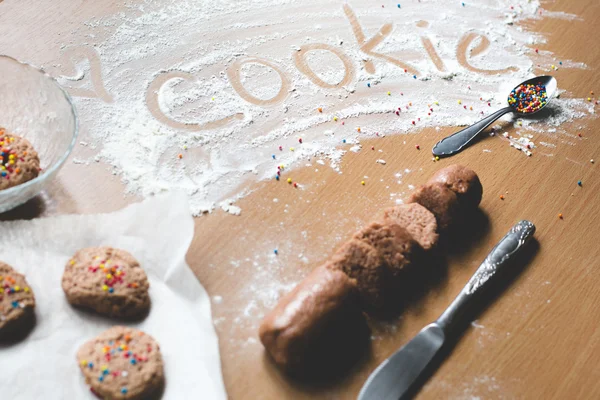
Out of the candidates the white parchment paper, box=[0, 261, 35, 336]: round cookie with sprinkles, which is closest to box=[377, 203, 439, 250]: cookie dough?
the white parchment paper

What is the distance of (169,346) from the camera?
1.13 meters

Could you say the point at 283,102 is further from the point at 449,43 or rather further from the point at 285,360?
the point at 285,360

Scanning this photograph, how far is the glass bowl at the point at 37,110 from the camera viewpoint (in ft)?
4.44

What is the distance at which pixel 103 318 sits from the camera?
1153 millimetres

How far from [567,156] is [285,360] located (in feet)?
3.25

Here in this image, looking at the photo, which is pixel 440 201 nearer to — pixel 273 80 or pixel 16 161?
pixel 273 80

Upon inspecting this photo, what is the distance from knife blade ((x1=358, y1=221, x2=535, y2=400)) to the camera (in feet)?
3.64

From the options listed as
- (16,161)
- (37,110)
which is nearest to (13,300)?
(16,161)

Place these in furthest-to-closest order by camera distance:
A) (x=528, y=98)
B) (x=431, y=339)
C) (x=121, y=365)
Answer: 1. (x=528, y=98)
2. (x=431, y=339)
3. (x=121, y=365)

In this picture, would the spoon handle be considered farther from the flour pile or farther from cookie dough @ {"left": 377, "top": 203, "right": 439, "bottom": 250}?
cookie dough @ {"left": 377, "top": 203, "right": 439, "bottom": 250}

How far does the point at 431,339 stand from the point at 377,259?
7.6 inches

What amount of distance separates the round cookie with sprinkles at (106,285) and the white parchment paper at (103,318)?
1.1 inches

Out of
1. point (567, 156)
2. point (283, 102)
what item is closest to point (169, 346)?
point (283, 102)

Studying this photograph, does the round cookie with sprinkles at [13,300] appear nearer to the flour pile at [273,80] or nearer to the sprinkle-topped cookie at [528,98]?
the flour pile at [273,80]
